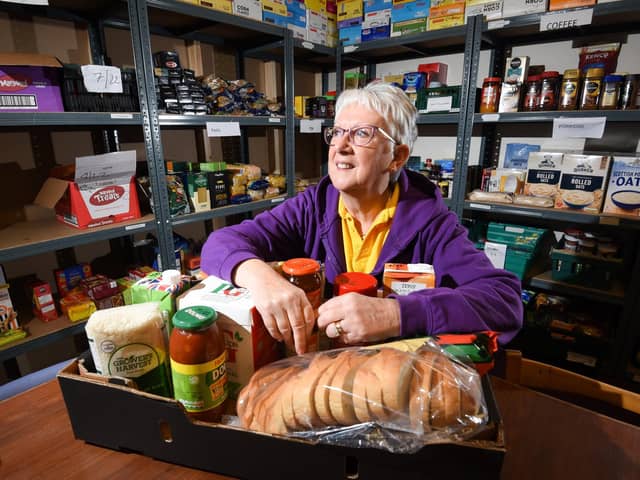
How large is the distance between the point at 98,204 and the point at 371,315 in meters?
1.54

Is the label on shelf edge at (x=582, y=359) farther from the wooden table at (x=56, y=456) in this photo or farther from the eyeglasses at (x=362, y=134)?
the wooden table at (x=56, y=456)

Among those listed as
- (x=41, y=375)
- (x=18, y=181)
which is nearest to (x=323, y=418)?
(x=41, y=375)

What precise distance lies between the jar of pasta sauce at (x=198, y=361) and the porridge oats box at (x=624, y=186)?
2.08m

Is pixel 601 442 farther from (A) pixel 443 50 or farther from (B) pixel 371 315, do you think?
(A) pixel 443 50

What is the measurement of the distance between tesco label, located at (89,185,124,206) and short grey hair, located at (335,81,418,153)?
3.80 ft

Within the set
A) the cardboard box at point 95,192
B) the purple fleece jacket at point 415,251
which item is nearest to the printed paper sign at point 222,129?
the cardboard box at point 95,192

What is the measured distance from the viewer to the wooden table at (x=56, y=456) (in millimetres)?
583

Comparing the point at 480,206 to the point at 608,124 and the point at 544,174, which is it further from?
the point at 608,124

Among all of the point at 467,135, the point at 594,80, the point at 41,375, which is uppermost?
the point at 594,80

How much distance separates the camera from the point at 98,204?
5.68ft

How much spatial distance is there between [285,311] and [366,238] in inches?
24.2

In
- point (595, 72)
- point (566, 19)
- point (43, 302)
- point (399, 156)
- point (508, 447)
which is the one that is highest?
point (566, 19)

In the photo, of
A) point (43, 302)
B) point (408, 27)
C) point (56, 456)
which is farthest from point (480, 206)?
point (43, 302)

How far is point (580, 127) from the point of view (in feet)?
6.17
